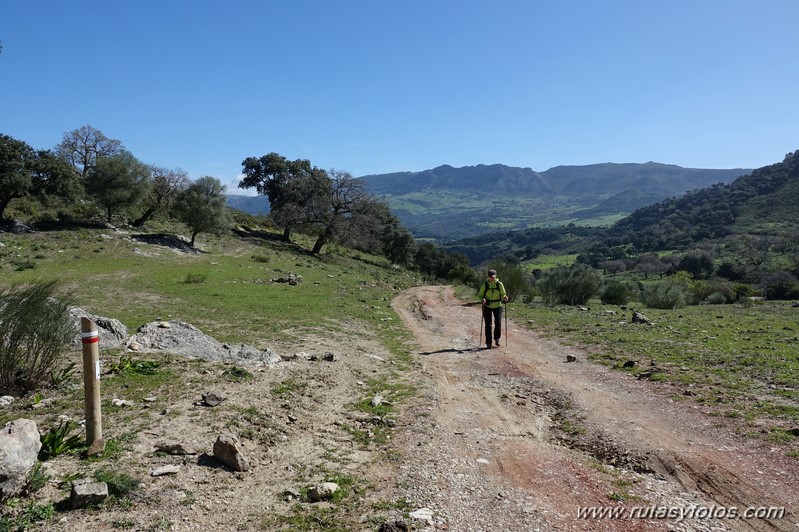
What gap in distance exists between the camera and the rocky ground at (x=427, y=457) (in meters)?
4.91

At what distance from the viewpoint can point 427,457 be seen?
646cm

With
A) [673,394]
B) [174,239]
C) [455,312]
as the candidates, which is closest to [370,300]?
[455,312]

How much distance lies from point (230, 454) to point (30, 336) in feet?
14.0

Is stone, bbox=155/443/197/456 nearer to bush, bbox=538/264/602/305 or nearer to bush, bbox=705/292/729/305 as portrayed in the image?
bush, bbox=538/264/602/305

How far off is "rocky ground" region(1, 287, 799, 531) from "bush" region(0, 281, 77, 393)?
100 centimetres

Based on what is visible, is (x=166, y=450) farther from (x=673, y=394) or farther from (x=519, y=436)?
(x=673, y=394)

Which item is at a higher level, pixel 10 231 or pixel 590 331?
pixel 10 231

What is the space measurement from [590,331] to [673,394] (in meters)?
7.70

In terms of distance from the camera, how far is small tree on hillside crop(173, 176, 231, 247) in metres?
42.2

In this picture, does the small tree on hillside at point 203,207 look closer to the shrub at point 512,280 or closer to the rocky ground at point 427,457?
the shrub at point 512,280

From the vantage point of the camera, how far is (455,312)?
22984mm

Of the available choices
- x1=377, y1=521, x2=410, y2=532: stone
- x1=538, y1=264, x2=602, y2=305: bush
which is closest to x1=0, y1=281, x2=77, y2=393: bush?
x1=377, y1=521, x2=410, y2=532: stone

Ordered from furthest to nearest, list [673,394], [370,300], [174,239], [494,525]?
1. [174,239]
2. [370,300]
3. [673,394]
4. [494,525]

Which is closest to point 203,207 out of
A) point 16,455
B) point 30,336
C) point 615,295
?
point 615,295
